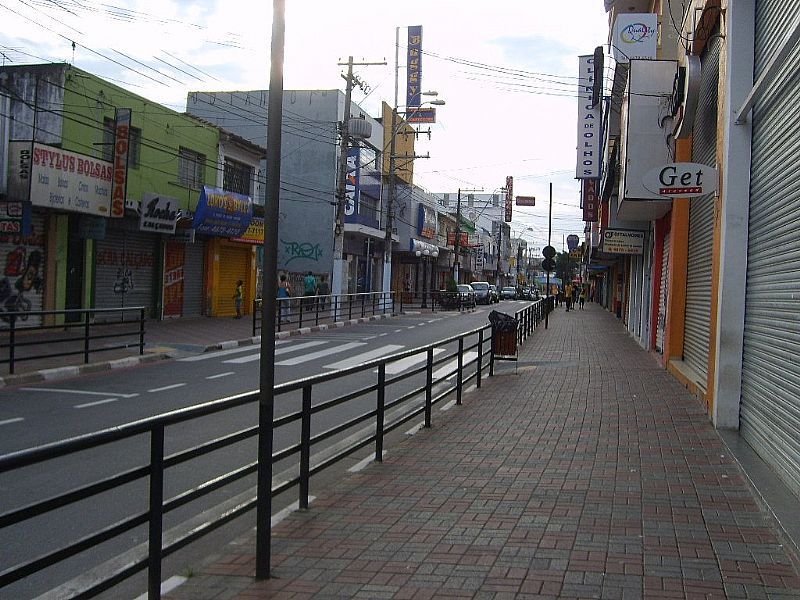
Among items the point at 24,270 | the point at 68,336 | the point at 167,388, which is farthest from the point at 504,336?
the point at 24,270

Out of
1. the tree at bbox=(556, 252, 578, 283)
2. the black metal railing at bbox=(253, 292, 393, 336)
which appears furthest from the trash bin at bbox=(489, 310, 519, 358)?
the tree at bbox=(556, 252, 578, 283)

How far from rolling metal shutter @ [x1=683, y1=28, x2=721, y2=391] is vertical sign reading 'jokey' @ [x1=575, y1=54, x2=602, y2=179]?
15.1 metres

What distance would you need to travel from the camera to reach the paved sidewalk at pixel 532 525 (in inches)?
181

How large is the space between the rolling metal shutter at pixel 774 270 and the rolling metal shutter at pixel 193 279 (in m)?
22.3

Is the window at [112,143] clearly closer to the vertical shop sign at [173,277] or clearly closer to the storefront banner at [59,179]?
the storefront banner at [59,179]

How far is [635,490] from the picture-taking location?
6.70m

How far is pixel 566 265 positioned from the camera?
115062mm

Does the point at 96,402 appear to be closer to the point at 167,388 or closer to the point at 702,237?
the point at 167,388

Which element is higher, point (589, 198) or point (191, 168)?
point (589, 198)

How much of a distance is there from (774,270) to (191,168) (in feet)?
75.6

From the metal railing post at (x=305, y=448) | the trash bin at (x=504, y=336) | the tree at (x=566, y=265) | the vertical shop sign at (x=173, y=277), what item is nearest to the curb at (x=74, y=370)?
the trash bin at (x=504, y=336)

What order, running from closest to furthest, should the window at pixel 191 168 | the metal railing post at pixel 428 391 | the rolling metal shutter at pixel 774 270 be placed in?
the rolling metal shutter at pixel 774 270, the metal railing post at pixel 428 391, the window at pixel 191 168

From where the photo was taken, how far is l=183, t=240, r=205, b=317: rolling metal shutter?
92.5ft

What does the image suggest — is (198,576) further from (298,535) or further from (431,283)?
(431,283)
